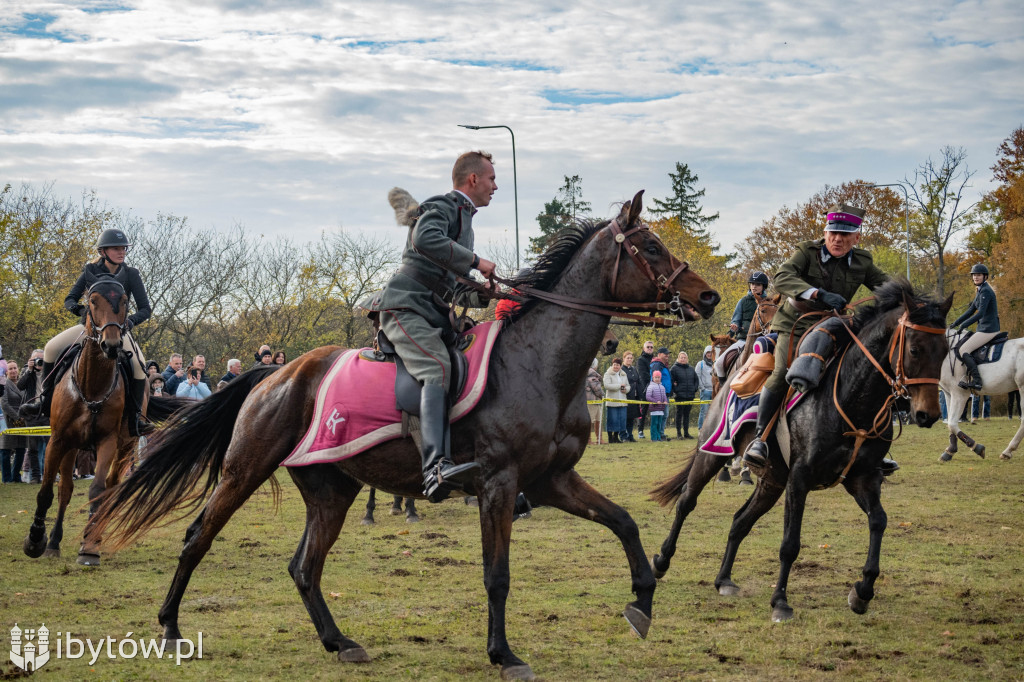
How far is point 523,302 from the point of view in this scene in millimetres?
6078

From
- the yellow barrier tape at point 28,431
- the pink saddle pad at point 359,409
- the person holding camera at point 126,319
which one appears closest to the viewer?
the pink saddle pad at point 359,409

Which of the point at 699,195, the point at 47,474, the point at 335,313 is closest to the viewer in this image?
the point at 47,474

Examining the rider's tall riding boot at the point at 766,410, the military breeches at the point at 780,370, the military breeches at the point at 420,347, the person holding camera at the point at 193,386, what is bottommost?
the person holding camera at the point at 193,386

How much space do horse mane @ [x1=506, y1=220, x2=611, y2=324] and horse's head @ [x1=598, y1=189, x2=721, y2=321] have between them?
0.28 meters

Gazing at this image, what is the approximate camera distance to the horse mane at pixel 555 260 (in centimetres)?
612

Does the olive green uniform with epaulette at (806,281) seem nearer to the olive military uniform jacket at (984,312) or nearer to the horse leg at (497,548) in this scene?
the horse leg at (497,548)

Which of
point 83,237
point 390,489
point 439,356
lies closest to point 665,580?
point 390,489

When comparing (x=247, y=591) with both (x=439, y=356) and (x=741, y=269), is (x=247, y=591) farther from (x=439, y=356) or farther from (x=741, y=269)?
(x=741, y=269)

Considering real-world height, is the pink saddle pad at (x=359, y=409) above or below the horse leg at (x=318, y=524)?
above

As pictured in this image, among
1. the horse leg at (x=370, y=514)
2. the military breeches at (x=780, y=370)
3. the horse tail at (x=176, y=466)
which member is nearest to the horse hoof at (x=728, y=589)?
the military breeches at (x=780, y=370)

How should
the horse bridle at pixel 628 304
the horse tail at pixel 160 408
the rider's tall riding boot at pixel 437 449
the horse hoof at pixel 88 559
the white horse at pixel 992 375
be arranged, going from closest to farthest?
1. the rider's tall riding boot at pixel 437 449
2. the horse bridle at pixel 628 304
3. the horse hoof at pixel 88 559
4. the horse tail at pixel 160 408
5. the white horse at pixel 992 375

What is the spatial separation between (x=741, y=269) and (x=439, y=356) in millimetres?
53353

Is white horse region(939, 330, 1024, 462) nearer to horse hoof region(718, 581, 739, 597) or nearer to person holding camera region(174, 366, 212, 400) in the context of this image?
horse hoof region(718, 581, 739, 597)

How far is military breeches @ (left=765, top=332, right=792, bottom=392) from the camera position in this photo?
7656mm
